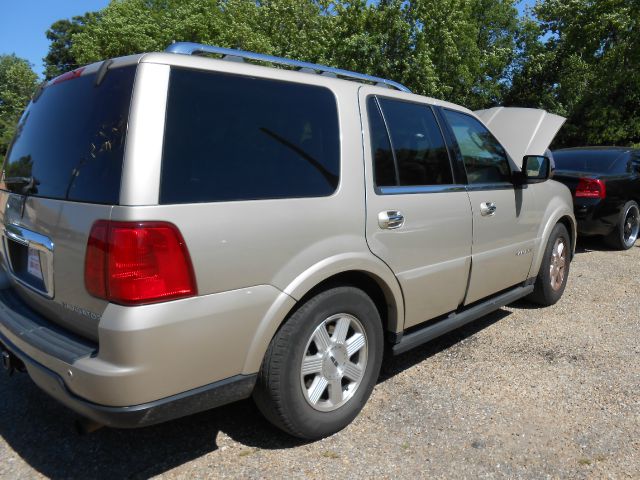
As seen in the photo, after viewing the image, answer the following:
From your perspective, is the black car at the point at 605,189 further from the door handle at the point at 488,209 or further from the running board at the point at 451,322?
the door handle at the point at 488,209

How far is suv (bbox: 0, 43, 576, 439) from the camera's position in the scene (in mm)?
1996

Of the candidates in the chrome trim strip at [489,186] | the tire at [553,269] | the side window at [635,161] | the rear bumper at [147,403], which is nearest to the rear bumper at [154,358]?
the rear bumper at [147,403]

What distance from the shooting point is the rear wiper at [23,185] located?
253cm

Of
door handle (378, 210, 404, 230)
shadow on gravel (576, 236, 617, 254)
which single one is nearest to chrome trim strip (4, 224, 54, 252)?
door handle (378, 210, 404, 230)

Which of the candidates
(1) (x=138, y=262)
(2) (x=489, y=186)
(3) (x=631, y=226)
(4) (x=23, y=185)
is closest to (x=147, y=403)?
(1) (x=138, y=262)

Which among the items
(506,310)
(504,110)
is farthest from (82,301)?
(504,110)

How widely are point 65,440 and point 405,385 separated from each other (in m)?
2.00

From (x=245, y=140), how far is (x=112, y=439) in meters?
1.72

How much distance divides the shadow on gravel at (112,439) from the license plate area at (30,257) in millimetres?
836

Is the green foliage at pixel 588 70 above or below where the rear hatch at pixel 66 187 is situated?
above

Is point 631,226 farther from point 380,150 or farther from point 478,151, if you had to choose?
point 380,150

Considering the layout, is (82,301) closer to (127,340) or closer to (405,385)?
(127,340)

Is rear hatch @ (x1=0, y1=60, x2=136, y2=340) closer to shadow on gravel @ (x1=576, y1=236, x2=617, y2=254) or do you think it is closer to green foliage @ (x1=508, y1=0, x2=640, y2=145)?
shadow on gravel @ (x1=576, y1=236, x2=617, y2=254)

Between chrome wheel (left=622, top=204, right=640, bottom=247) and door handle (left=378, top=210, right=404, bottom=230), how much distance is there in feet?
20.5
